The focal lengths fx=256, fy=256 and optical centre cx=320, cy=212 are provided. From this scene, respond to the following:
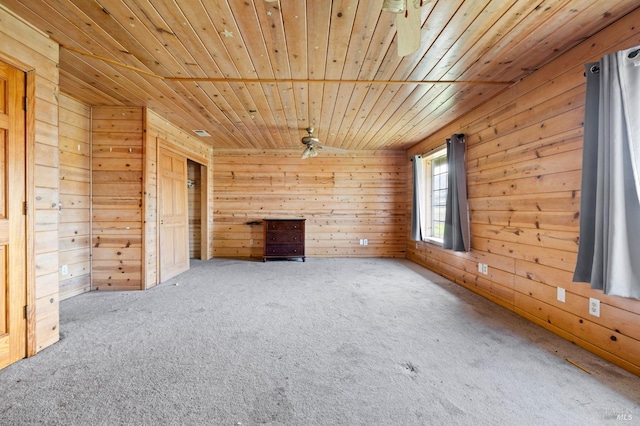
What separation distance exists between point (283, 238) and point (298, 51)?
11.5ft

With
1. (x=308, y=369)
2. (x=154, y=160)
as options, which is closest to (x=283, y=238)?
(x=154, y=160)

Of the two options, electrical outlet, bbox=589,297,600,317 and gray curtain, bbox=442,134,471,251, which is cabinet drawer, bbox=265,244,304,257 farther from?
electrical outlet, bbox=589,297,600,317

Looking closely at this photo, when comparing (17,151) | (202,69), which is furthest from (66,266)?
(202,69)

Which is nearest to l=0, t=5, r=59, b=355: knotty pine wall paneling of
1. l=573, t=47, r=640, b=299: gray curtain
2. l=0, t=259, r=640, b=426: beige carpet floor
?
l=0, t=259, r=640, b=426: beige carpet floor

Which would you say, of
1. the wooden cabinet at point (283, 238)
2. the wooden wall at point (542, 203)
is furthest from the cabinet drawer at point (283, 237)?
the wooden wall at point (542, 203)

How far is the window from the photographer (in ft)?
14.3

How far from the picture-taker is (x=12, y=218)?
1722 millimetres

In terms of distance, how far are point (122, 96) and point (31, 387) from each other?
2849 mm

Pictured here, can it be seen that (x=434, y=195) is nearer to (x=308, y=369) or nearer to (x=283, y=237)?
(x=283, y=237)

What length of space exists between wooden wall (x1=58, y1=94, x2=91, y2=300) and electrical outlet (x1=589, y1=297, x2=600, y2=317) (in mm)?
5046

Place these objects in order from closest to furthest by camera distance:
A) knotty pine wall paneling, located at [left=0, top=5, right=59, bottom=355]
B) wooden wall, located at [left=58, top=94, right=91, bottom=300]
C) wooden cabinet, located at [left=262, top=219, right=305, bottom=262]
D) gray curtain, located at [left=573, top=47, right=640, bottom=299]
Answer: gray curtain, located at [left=573, top=47, right=640, bottom=299] < knotty pine wall paneling, located at [left=0, top=5, right=59, bottom=355] < wooden wall, located at [left=58, top=94, right=91, bottom=300] < wooden cabinet, located at [left=262, top=219, right=305, bottom=262]

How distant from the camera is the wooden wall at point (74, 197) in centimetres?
294

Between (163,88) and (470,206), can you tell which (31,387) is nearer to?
(163,88)

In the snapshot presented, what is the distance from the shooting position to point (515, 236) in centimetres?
260
